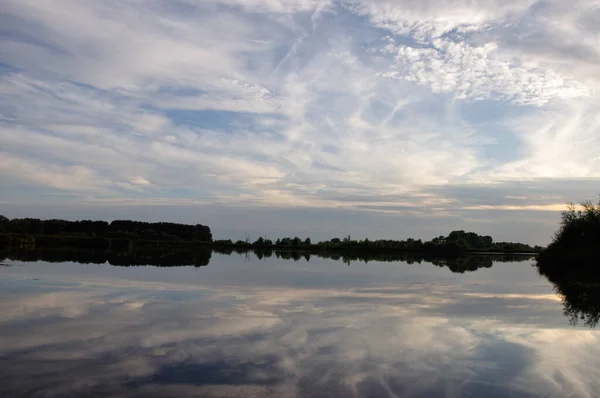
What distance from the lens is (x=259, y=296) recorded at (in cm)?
2041

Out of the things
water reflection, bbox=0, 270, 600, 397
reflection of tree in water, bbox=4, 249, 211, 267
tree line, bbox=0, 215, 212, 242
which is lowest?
water reflection, bbox=0, 270, 600, 397

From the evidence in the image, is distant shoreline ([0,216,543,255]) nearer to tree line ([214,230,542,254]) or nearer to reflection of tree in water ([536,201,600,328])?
tree line ([214,230,542,254])

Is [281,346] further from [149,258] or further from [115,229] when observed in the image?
[115,229]

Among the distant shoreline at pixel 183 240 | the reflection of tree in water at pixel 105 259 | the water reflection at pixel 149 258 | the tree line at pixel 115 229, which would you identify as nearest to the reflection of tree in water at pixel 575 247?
the water reflection at pixel 149 258

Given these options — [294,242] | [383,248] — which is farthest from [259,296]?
[294,242]

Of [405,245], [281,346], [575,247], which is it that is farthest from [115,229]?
[281,346]

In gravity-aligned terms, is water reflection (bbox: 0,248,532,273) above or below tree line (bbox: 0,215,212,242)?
below

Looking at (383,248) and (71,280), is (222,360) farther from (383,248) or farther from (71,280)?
(383,248)

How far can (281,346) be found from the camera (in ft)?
36.4

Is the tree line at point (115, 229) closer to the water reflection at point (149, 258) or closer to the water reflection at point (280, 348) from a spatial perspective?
the water reflection at point (149, 258)

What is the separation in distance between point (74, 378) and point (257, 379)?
2.93 m

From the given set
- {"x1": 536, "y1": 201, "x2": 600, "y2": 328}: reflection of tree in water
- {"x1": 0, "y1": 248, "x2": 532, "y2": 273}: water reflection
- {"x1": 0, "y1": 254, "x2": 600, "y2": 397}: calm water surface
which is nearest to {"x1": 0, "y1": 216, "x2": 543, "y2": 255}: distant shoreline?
{"x1": 0, "y1": 248, "x2": 532, "y2": 273}: water reflection

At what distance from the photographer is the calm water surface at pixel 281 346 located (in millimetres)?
8172

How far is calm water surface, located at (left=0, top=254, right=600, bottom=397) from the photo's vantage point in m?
8.17
